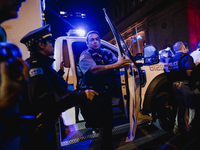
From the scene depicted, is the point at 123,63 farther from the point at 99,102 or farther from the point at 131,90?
the point at 99,102

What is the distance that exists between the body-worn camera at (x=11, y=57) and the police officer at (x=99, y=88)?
1218 millimetres

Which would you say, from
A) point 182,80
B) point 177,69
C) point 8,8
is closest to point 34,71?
point 8,8

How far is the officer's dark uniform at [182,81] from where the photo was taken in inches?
103

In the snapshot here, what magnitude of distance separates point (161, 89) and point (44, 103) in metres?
2.90

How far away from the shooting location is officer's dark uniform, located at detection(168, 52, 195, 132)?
262 centimetres

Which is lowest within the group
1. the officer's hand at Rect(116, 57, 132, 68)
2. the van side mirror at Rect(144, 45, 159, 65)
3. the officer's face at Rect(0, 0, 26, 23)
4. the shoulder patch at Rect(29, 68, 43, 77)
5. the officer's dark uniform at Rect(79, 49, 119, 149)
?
the officer's dark uniform at Rect(79, 49, 119, 149)

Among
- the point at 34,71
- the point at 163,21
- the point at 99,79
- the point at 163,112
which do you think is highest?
the point at 163,21

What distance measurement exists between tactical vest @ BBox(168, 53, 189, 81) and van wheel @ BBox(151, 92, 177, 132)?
1.62 feet

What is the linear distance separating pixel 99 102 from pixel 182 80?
7.63 feet

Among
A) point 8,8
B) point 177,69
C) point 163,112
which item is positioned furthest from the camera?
point 163,112

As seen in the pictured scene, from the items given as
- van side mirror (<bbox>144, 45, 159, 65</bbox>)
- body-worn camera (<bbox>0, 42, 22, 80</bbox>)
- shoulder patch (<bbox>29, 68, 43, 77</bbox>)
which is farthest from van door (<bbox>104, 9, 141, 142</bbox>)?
body-worn camera (<bbox>0, 42, 22, 80</bbox>)

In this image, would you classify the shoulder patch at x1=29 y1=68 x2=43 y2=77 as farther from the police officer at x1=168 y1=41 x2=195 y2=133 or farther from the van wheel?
the police officer at x1=168 y1=41 x2=195 y2=133

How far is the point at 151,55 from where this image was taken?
215 cm

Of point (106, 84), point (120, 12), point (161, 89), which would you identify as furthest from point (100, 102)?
point (120, 12)
